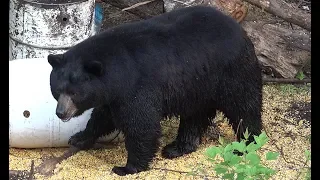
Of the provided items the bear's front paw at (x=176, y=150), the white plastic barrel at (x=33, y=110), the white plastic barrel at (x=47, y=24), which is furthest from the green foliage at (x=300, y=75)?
the white plastic barrel at (x=33, y=110)

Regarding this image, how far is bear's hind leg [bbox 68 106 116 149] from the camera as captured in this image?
18.8 ft

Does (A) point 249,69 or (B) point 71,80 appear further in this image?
(A) point 249,69

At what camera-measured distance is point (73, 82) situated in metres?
5.11

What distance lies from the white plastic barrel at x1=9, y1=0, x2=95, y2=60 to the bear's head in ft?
5.31

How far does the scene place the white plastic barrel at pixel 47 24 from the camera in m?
6.70

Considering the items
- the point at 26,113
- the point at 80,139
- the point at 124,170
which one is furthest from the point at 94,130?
the point at 26,113

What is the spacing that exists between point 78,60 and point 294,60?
10.1 ft

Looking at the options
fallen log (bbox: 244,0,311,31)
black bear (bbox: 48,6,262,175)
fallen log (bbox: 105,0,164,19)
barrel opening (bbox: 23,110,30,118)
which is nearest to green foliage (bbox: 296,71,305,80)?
fallen log (bbox: 244,0,311,31)

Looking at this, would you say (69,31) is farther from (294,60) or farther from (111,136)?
(294,60)

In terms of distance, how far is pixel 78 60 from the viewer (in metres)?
5.18

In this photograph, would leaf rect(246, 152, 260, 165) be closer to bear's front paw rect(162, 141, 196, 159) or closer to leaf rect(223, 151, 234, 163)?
leaf rect(223, 151, 234, 163)

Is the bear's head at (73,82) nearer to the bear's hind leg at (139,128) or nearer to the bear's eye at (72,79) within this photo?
the bear's eye at (72,79)

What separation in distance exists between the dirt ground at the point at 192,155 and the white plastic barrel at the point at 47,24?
1.34 m
